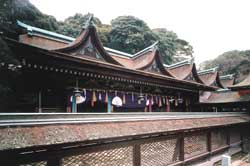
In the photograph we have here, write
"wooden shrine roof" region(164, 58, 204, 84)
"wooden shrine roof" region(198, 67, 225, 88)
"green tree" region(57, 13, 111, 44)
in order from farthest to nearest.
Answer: "green tree" region(57, 13, 111, 44), "wooden shrine roof" region(198, 67, 225, 88), "wooden shrine roof" region(164, 58, 204, 84)

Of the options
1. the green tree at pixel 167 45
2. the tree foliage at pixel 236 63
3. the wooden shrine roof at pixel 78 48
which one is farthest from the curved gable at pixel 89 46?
the green tree at pixel 167 45

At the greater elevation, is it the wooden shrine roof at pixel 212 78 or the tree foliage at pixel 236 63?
the tree foliage at pixel 236 63

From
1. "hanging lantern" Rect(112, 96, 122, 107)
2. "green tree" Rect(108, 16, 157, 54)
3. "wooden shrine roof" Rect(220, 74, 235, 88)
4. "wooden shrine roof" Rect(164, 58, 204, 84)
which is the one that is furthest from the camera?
"green tree" Rect(108, 16, 157, 54)

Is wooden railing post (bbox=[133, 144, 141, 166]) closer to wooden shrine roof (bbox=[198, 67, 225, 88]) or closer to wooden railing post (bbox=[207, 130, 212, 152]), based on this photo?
wooden railing post (bbox=[207, 130, 212, 152])

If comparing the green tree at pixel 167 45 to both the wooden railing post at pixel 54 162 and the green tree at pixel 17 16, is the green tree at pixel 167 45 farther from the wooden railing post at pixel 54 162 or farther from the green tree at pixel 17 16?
the wooden railing post at pixel 54 162

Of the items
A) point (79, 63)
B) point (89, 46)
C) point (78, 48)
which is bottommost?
point (79, 63)

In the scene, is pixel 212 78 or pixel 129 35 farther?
pixel 129 35

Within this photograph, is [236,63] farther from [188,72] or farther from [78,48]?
[78,48]

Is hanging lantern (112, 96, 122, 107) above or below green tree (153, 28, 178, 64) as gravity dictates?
below

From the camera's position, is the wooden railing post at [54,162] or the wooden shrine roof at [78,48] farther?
the wooden shrine roof at [78,48]

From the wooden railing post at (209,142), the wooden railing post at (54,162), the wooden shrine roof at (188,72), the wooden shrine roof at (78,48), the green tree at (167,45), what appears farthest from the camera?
the green tree at (167,45)

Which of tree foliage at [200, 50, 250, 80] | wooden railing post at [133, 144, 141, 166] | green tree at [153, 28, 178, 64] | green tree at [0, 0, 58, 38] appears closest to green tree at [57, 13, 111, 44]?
green tree at [0, 0, 58, 38]

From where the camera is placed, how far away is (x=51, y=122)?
4.38m

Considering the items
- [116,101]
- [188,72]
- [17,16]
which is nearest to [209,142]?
[116,101]
